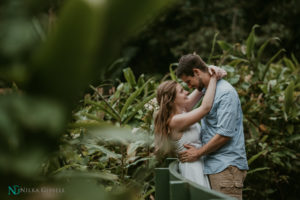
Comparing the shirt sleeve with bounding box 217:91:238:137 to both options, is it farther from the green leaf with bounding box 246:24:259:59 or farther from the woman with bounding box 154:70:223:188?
the green leaf with bounding box 246:24:259:59

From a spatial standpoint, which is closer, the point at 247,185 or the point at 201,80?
the point at 201,80

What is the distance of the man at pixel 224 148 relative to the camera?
109 inches

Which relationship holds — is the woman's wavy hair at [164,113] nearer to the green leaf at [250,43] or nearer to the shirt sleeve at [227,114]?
the shirt sleeve at [227,114]

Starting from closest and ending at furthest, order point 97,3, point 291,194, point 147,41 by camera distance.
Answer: point 97,3 → point 291,194 → point 147,41

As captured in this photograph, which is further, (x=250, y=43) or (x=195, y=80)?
(x=250, y=43)

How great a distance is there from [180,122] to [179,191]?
4.88 feet

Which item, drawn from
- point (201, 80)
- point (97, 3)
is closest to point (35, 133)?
point (97, 3)

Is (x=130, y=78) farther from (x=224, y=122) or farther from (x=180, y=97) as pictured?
(x=224, y=122)

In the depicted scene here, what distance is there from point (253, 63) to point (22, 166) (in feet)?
13.5

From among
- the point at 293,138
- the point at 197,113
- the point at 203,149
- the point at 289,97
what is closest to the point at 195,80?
the point at 197,113

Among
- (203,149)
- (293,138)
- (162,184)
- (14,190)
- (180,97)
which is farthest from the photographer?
(293,138)

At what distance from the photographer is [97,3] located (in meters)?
0.38

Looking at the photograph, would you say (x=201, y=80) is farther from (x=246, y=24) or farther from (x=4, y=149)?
(x=246, y=24)

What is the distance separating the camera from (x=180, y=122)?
117 inches
